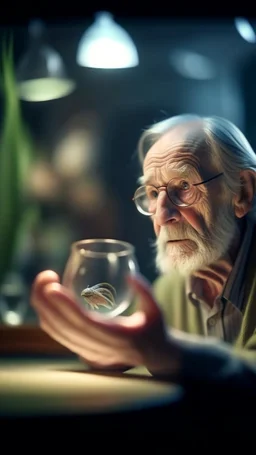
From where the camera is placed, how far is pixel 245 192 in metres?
1.58

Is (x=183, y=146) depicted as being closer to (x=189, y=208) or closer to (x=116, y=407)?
(x=189, y=208)

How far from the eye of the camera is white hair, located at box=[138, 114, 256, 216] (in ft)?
5.18

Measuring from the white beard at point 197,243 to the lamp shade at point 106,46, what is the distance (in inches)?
16.0

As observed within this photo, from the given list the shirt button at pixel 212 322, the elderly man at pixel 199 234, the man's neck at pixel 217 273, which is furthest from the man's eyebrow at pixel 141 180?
the shirt button at pixel 212 322

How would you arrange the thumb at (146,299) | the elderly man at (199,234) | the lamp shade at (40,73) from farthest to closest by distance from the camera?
the lamp shade at (40,73)
the elderly man at (199,234)
the thumb at (146,299)

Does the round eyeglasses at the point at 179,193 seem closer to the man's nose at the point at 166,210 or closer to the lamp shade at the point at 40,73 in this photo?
the man's nose at the point at 166,210

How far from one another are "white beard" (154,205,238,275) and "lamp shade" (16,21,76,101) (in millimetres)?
418

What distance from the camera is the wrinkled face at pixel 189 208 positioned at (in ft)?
5.16

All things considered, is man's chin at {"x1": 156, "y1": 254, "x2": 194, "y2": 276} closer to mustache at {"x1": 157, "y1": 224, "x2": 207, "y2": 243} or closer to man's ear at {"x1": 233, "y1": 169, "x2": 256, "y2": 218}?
mustache at {"x1": 157, "y1": 224, "x2": 207, "y2": 243}

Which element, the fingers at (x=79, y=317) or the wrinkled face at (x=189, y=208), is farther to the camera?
the wrinkled face at (x=189, y=208)

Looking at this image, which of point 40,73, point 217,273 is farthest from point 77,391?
point 40,73

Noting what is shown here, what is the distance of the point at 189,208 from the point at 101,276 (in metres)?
0.25

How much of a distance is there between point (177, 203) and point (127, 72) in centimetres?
34

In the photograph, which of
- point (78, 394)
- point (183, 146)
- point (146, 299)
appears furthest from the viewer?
point (183, 146)
